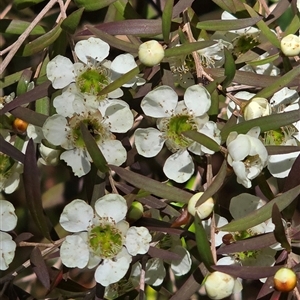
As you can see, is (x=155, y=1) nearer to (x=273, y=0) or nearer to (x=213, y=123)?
(x=273, y=0)

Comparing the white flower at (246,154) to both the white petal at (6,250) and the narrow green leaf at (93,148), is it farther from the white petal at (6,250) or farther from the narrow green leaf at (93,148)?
the white petal at (6,250)

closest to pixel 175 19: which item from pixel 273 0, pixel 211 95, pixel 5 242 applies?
pixel 211 95

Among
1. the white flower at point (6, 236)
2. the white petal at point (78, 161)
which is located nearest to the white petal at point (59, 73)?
the white petal at point (78, 161)

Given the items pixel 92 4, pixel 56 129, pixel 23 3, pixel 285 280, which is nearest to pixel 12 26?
pixel 23 3

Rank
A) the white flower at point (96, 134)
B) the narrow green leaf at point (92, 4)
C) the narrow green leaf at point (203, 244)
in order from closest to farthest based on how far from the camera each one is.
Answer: the narrow green leaf at point (203, 244)
the white flower at point (96, 134)
the narrow green leaf at point (92, 4)

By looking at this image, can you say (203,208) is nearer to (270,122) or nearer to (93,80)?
(270,122)

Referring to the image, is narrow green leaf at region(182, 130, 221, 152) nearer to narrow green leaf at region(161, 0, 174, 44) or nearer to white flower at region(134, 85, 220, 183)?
white flower at region(134, 85, 220, 183)

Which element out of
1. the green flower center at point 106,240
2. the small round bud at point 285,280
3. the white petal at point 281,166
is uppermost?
the white petal at point 281,166

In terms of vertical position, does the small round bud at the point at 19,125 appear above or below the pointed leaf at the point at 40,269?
above
